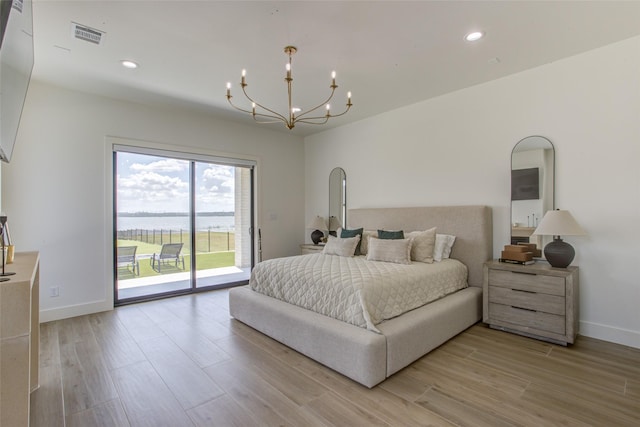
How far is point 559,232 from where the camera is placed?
276cm

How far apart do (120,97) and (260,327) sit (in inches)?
135

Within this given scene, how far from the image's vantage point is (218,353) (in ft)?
8.84

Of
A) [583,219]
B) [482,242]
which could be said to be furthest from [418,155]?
[583,219]

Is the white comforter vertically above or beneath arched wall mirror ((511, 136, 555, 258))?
beneath

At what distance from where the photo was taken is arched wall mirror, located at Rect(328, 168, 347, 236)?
5309 millimetres

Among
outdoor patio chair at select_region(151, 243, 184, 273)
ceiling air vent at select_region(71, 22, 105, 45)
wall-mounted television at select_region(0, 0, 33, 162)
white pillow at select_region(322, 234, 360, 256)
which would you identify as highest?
ceiling air vent at select_region(71, 22, 105, 45)

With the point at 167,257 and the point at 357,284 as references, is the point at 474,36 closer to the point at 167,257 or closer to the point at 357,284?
the point at 357,284

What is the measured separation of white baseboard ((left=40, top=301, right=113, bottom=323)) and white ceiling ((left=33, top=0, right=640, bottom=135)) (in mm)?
2641

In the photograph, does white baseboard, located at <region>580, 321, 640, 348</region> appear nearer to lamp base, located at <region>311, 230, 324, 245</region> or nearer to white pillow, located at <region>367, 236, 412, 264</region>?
white pillow, located at <region>367, 236, 412, 264</region>

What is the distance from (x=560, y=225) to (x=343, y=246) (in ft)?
7.39

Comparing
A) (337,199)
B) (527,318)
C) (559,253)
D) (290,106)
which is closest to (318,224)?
(337,199)

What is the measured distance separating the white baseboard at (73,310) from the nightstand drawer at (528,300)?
4.60m

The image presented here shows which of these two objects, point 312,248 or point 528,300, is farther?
point 312,248

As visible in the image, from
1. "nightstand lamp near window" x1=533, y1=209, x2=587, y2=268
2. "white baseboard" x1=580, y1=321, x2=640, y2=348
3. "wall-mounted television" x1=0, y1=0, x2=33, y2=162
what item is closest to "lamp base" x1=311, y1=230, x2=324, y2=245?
"nightstand lamp near window" x1=533, y1=209, x2=587, y2=268
